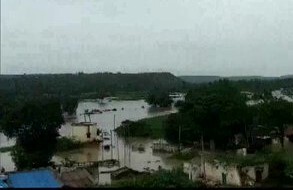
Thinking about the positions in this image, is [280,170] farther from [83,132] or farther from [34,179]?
[83,132]

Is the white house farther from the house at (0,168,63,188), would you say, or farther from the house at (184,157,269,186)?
the house at (0,168,63,188)

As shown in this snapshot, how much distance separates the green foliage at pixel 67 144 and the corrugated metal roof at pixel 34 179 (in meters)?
9.96

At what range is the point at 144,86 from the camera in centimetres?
8856

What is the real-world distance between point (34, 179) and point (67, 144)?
39.5 ft

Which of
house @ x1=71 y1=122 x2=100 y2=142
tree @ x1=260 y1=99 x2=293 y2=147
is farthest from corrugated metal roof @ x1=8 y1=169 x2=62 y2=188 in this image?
house @ x1=71 y1=122 x2=100 y2=142

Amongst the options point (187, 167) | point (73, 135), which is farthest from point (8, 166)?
point (187, 167)

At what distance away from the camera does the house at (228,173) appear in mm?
14500

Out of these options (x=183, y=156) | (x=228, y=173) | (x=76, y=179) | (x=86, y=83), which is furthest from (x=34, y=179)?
(x=86, y=83)

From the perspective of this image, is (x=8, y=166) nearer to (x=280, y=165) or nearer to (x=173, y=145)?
(x=173, y=145)

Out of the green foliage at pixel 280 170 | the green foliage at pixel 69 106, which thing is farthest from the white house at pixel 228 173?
the green foliage at pixel 69 106

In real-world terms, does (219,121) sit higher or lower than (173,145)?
higher

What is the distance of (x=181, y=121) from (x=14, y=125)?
25.8ft

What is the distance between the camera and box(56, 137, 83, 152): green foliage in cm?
2475

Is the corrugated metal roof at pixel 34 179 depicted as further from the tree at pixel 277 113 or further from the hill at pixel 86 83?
the hill at pixel 86 83
